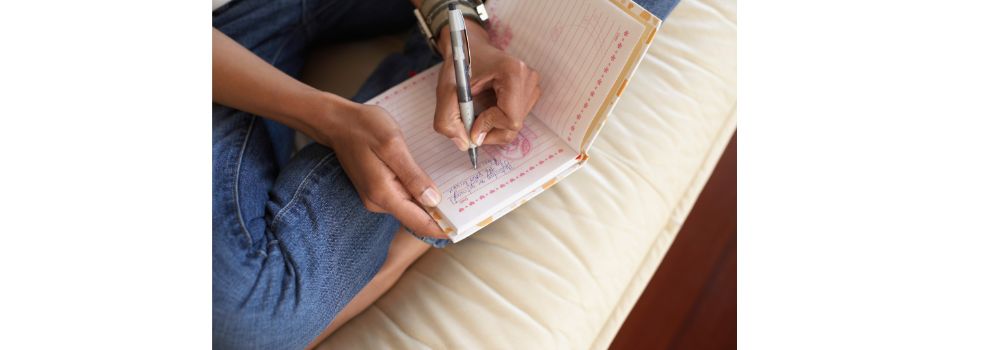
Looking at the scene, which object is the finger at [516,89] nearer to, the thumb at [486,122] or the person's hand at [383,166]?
the thumb at [486,122]

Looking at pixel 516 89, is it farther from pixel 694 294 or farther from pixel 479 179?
pixel 694 294

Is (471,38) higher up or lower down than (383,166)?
higher up

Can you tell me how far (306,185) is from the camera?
0.78m

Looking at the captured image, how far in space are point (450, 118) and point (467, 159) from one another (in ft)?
0.24

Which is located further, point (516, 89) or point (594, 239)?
point (594, 239)

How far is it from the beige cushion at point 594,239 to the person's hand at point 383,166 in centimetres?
14

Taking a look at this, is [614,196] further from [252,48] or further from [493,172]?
[252,48]

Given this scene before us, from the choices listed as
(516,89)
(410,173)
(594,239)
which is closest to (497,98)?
(516,89)

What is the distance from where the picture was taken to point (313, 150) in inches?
32.3

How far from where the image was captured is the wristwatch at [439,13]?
0.84m

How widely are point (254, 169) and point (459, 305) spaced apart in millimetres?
327

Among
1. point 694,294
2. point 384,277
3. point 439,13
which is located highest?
point 439,13

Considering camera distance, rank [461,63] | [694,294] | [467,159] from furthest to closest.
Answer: [694,294] < [467,159] < [461,63]

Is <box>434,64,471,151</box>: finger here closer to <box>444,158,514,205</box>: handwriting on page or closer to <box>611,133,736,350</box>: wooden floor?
<box>444,158,514,205</box>: handwriting on page
